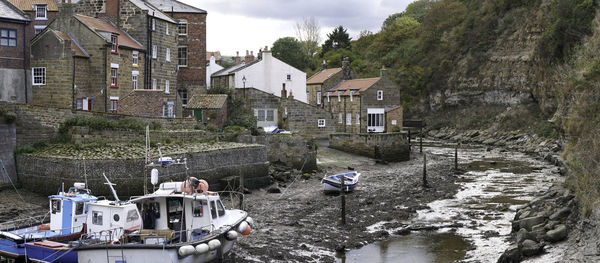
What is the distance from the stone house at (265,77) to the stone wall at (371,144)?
867 cm

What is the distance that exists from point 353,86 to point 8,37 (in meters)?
32.4

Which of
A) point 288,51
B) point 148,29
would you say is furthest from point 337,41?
point 148,29

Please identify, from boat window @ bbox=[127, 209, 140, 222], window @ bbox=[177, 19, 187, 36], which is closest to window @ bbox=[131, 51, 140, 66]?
window @ bbox=[177, 19, 187, 36]

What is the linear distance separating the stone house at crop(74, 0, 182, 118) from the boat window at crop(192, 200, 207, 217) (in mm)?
23560

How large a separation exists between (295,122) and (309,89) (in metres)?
17.5

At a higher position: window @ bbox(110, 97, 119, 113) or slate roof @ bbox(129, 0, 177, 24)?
slate roof @ bbox(129, 0, 177, 24)

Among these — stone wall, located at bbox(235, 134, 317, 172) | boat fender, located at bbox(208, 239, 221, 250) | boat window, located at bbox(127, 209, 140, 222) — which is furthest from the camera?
stone wall, located at bbox(235, 134, 317, 172)

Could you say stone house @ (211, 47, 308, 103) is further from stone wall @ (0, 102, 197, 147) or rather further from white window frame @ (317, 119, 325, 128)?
stone wall @ (0, 102, 197, 147)

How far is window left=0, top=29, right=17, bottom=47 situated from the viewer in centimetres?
3259

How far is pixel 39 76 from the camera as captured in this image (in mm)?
34656

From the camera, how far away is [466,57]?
79375 millimetres

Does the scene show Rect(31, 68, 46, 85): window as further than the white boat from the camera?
Yes

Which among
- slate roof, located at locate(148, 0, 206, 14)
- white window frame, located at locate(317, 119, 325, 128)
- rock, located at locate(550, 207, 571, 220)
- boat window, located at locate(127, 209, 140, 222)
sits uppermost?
slate roof, located at locate(148, 0, 206, 14)

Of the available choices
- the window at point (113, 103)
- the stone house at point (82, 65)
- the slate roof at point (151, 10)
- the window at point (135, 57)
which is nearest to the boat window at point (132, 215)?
the stone house at point (82, 65)
